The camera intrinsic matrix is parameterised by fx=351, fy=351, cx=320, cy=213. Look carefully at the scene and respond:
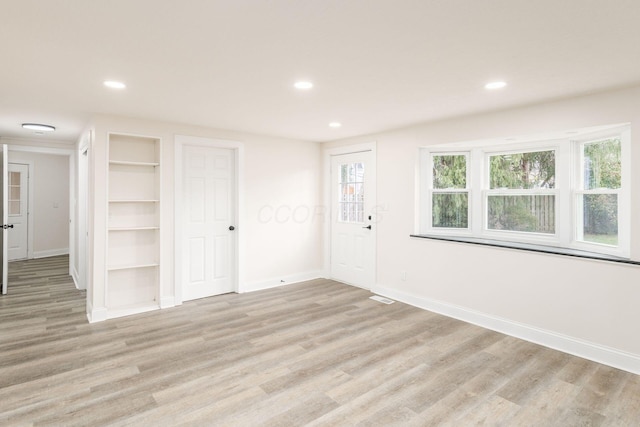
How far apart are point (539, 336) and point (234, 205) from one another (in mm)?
3963

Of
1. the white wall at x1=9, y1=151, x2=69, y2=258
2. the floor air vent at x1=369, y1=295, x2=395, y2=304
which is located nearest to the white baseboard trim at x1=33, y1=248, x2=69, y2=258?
the white wall at x1=9, y1=151, x2=69, y2=258

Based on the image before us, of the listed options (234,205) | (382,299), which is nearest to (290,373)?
(382,299)

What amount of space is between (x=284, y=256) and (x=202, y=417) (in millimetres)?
3427

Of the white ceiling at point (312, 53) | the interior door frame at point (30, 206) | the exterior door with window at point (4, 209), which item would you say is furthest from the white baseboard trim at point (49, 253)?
the white ceiling at point (312, 53)

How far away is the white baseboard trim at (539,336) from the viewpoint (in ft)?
9.54

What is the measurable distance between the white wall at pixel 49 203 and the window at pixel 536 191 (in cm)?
802

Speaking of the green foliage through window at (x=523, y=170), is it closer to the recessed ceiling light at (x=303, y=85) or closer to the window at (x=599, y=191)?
the window at (x=599, y=191)

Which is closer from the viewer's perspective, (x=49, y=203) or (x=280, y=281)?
(x=280, y=281)

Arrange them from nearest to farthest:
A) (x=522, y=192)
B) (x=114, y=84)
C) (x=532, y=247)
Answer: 1. (x=114, y=84)
2. (x=532, y=247)
3. (x=522, y=192)

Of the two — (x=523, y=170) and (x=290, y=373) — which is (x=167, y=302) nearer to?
(x=290, y=373)

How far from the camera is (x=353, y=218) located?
18.2 ft

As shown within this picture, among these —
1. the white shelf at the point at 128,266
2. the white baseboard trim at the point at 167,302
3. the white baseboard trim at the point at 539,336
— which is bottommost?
the white baseboard trim at the point at 539,336

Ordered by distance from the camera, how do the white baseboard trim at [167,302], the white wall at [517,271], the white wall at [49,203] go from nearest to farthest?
1. the white wall at [517,271]
2. the white baseboard trim at [167,302]
3. the white wall at [49,203]

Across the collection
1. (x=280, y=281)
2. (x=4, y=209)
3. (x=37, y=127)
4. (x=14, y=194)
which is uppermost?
(x=37, y=127)
